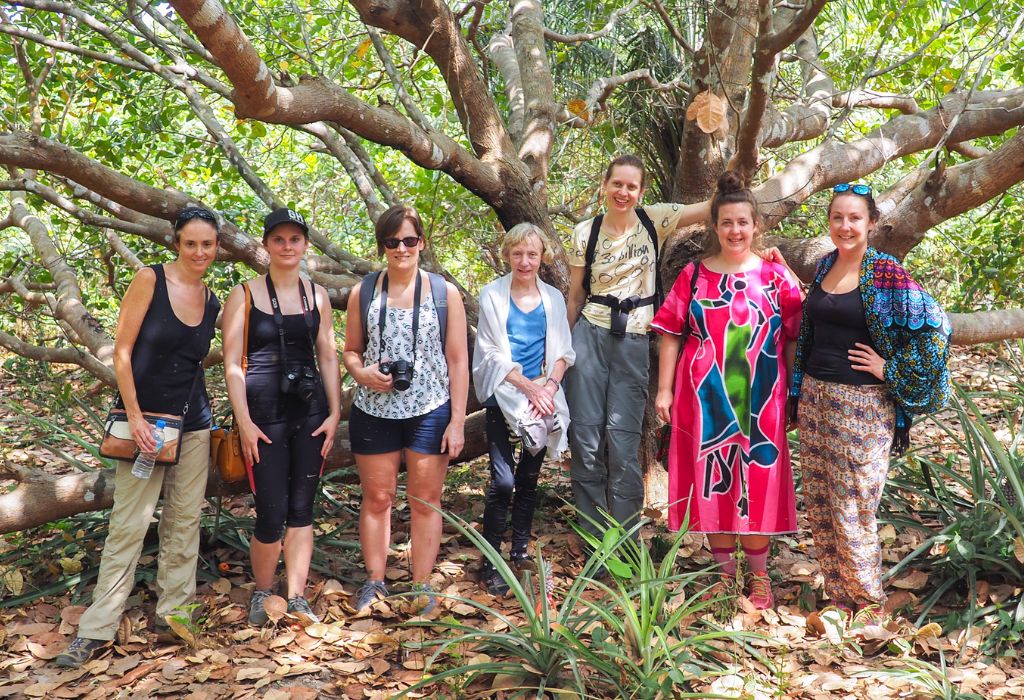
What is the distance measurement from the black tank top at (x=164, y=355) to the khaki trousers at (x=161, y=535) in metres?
0.21

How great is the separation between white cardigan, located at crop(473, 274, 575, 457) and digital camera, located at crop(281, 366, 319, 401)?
2.43ft

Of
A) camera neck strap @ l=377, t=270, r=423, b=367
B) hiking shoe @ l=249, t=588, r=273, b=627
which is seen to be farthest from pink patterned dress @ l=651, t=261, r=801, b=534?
hiking shoe @ l=249, t=588, r=273, b=627

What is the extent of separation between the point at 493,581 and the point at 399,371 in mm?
1150

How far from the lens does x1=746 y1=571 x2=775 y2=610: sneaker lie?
3.79 metres

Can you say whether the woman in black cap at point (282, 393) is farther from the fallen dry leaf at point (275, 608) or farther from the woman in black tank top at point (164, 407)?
the woman in black tank top at point (164, 407)

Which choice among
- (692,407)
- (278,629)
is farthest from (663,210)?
(278,629)

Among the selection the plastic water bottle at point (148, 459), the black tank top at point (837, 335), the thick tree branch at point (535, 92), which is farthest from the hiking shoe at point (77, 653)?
the thick tree branch at point (535, 92)

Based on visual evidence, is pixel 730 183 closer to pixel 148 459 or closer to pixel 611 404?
pixel 611 404

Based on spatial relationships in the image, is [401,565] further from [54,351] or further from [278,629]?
[54,351]

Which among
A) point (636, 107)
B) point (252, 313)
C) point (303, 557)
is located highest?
point (636, 107)

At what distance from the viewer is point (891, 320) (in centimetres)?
342

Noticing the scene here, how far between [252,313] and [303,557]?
A: 44.0 inches

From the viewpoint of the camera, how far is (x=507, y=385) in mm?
3924

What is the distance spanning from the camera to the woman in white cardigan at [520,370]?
390 cm
